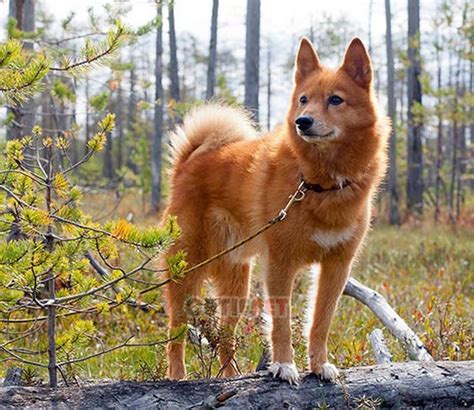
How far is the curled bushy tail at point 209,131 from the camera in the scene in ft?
13.1

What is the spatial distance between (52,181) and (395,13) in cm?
2309

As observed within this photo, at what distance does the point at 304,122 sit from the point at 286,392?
49.9 inches

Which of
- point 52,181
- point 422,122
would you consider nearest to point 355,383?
point 52,181

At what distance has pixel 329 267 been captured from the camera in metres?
3.23

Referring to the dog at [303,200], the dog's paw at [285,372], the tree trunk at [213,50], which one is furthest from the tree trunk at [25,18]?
the tree trunk at [213,50]

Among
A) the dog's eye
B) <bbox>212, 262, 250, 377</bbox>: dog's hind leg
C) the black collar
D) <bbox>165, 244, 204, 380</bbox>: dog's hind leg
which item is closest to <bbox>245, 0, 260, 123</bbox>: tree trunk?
<bbox>212, 262, 250, 377</bbox>: dog's hind leg

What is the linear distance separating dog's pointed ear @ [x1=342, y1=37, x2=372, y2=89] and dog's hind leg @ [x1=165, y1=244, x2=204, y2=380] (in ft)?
4.44

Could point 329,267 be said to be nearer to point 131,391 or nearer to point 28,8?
point 131,391

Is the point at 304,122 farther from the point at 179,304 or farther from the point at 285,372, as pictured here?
the point at 179,304

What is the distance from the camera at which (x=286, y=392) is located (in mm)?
2756

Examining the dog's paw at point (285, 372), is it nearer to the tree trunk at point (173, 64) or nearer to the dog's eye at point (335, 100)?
the dog's eye at point (335, 100)

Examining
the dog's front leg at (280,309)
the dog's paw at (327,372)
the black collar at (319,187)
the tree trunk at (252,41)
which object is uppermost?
the tree trunk at (252,41)

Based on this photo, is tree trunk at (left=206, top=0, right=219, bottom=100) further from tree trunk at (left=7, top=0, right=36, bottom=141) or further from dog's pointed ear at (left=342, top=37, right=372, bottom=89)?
dog's pointed ear at (left=342, top=37, right=372, bottom=89)

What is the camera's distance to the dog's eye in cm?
320
